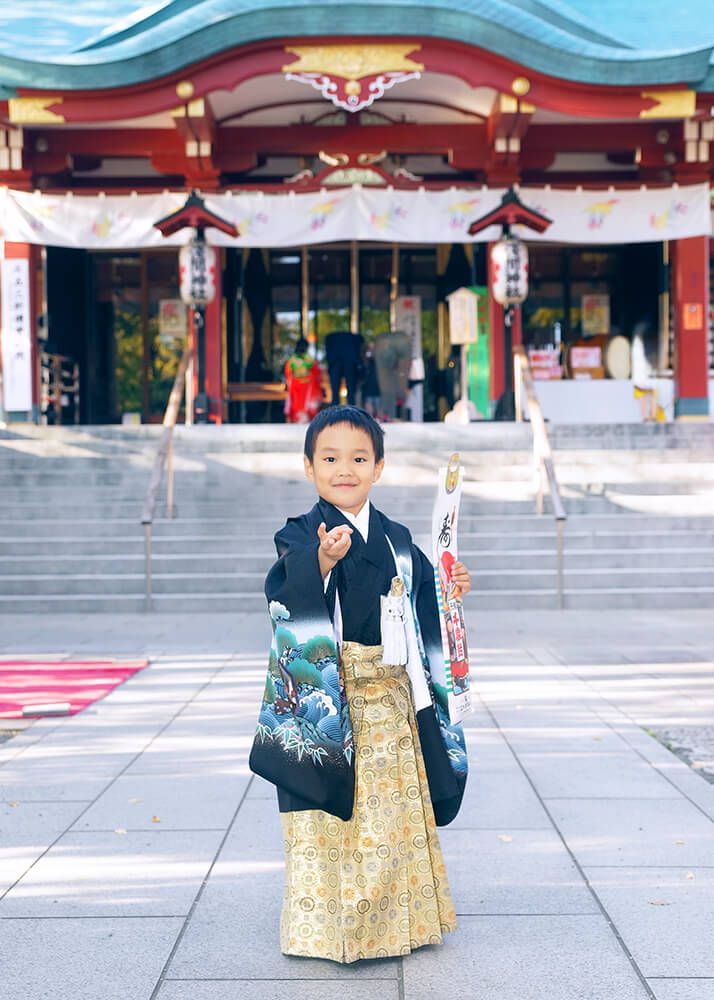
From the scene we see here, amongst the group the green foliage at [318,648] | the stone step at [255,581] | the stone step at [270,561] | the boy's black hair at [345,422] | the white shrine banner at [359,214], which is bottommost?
the stone step at [255,581]

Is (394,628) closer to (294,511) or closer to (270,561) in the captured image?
(270,561)

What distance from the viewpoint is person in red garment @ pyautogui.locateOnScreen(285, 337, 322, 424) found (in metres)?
15.5

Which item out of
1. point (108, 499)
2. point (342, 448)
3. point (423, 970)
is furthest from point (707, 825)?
point (108, 499)

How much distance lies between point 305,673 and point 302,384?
12.8 meters

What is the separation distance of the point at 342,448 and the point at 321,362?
15.0 m

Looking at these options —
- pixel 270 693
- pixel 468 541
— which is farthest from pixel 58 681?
pixel 468 541

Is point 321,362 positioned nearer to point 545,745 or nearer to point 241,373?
point 241,373

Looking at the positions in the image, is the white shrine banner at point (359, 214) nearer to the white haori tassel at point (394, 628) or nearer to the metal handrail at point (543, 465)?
the metal handrail at point (543, 465)

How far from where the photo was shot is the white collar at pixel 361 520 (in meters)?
2.99

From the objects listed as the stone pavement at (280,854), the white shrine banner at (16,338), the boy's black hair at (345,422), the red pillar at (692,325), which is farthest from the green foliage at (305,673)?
the red pillar at (692,325)

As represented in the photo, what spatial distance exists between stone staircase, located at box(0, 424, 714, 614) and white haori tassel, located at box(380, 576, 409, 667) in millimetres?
7022

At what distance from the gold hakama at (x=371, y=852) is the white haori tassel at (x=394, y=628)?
86 millimetres

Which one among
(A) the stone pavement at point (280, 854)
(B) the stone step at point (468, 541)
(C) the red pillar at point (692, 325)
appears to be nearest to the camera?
(A) the stone pavement at point (280, 854)

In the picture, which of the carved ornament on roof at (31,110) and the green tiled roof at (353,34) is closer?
→ the green tiled roof at (353,34)
